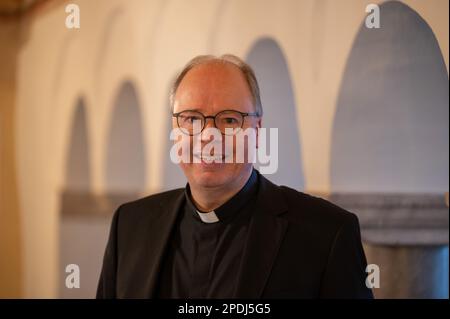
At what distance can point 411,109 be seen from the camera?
2447 millimetres

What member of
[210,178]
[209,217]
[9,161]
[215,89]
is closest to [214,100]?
[215,89]

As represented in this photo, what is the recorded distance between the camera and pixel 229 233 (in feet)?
6.16

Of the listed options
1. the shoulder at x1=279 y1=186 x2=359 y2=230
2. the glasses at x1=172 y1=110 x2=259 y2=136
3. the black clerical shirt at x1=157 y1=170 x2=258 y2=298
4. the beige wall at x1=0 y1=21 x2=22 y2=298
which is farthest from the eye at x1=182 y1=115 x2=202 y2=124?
the beige wall at x1=0 y1=21 x2=22 y2=298

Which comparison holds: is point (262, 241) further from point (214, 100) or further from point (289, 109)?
point (289, 109)

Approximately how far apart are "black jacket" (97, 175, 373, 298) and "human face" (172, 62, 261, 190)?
6.3 inches

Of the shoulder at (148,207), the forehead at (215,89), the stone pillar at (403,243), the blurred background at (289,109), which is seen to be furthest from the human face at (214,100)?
the stone pillar at (403,243)

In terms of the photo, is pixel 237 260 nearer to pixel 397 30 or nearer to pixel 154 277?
pixel 154 277

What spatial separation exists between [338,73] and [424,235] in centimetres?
79

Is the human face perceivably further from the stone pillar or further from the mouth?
the stone pillar

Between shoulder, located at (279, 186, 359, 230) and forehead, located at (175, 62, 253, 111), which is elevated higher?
forehead, located at (175, 62, 253, 111)

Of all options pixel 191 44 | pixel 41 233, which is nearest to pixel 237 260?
pixel 191 44

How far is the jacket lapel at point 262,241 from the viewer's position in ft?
5.65

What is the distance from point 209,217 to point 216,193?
90 millimetres

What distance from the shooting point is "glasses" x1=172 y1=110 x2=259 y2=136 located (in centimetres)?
179
